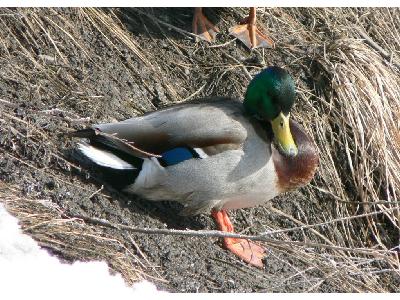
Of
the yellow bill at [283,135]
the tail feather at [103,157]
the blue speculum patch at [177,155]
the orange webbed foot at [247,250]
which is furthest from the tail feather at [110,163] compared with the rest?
the yellow bill at [283,135]

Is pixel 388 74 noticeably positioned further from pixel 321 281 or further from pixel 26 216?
pixel 26 216

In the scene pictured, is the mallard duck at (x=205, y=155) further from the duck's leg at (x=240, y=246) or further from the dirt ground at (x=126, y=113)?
the dirt ground at (x=126, y=113)

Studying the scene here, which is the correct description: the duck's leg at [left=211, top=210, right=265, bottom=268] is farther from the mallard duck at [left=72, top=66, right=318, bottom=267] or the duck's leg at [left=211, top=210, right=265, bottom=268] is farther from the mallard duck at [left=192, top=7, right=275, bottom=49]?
the mallard duck at [left=192, top=7, right=275, bottom=49]

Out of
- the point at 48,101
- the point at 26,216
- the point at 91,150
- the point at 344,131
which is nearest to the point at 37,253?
the point at 26,216

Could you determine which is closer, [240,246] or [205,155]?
[205,155]

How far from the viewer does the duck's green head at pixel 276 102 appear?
4859 millimetres

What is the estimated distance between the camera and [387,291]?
5230mm

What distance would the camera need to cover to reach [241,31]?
6.18 m

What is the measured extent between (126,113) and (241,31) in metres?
1.23

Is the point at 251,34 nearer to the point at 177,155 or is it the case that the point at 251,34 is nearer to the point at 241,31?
the point at 241,31

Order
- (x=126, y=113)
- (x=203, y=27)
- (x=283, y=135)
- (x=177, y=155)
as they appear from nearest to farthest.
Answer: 1. (x=177, y=155)
2. (x=283, y=135)
3. (x=126, y=113)
4. (x=203, y=27)

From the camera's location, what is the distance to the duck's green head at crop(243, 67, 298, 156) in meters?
4.86

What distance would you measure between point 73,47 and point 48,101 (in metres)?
0.66

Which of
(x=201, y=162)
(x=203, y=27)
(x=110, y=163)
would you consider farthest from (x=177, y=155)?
(x=203, y=27)
